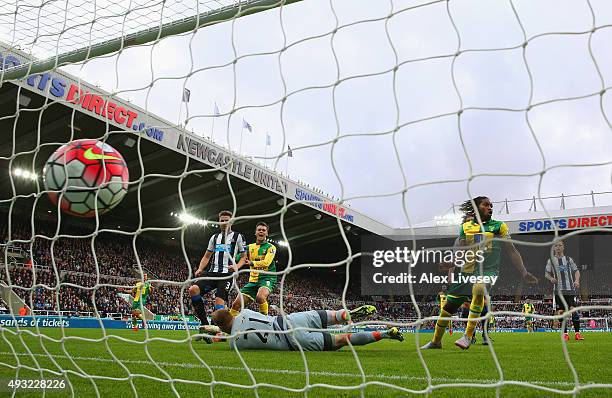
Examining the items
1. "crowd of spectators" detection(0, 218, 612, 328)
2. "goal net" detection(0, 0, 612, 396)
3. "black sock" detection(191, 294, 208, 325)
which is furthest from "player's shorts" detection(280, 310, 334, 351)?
"crowd of spectators" detection(0, 218, 612, 328)

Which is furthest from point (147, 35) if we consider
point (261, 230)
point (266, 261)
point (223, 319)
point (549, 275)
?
point (549, 275)

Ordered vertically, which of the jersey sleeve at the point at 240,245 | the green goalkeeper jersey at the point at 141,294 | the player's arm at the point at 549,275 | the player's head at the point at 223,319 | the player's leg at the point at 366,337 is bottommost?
the player's leg at the point at 366,337

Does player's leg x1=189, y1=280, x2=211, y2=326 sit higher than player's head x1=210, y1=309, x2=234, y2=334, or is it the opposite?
player's leg x1=189, y1=280, x2=211, y2=326

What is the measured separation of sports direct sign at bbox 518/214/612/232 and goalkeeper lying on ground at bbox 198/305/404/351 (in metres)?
19.6

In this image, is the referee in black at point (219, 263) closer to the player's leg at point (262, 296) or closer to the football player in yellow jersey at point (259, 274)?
the football player in yellow jersey at point (259, 274)

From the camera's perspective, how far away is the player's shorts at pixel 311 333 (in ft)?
15.6

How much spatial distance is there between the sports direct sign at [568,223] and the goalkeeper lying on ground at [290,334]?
1959cm

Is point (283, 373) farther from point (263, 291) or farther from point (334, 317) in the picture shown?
point (263, 291)

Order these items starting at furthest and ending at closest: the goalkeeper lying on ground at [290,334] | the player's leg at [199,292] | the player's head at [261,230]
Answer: the player's leg at [199,292] → the player's head at [261,230] → the goalkeeper lying on ground at [290,334]

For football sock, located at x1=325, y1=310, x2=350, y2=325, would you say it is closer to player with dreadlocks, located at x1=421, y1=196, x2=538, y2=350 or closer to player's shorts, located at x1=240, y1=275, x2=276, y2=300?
player with dreadlocks, located at x1=421, y1=196, x2=538, y2=350

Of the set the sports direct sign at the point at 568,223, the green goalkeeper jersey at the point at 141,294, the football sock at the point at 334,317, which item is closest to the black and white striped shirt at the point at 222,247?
the green goalkeeper jersey at the point at 141,294

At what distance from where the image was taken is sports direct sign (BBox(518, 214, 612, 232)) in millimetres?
22453

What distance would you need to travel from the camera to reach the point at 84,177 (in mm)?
3271

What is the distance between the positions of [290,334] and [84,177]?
7.73 feet
